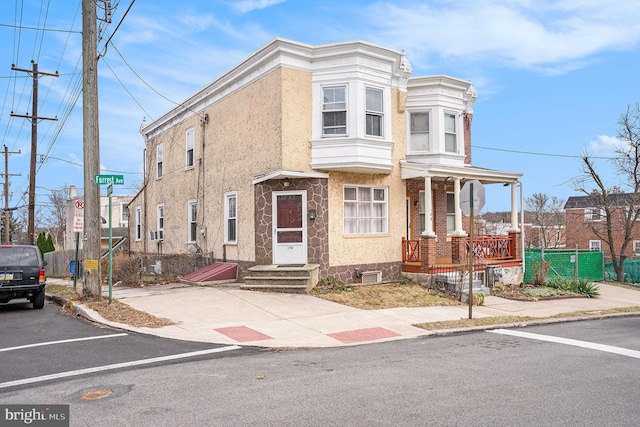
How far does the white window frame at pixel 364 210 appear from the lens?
1552 centimetres

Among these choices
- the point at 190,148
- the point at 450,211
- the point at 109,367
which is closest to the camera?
the point at 109,367

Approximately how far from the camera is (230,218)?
57.1 feet

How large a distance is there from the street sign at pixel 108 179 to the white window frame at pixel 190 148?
8264 mm

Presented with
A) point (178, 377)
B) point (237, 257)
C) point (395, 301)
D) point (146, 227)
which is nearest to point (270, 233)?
point (237, 257)

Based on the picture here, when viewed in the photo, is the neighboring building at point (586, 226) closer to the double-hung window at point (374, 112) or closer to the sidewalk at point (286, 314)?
the sidewalk at point (286, 314)

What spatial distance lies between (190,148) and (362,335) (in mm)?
13891

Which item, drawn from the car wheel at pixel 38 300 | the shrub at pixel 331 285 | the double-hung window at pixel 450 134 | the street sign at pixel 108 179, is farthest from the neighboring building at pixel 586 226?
the car wheel at pixel 38 300

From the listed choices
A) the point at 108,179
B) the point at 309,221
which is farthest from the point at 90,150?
the point at 309,221

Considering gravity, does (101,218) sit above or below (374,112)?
below

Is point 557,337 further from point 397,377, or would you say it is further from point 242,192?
point 242,192

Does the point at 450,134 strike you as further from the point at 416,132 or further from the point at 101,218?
the point at 101,218

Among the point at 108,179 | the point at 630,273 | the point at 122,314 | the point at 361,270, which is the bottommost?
the point at 630,273

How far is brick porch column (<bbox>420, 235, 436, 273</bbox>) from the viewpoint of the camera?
50.5ft

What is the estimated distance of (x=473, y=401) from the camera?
5.18 m
